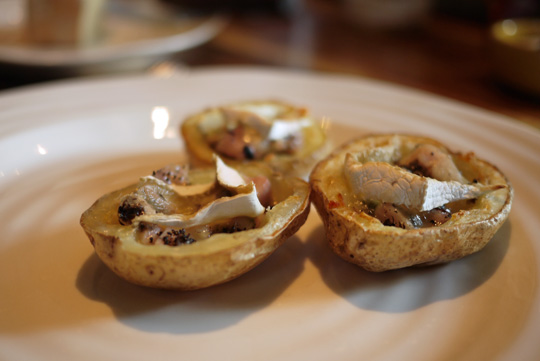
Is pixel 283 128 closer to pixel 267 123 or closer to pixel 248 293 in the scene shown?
pixel 267 123

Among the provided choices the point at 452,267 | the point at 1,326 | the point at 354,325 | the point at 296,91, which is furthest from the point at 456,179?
the point at 1,326

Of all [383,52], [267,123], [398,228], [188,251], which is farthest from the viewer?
[383,52]

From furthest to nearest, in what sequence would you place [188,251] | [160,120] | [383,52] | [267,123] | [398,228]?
[383,52] → [160,120] → [267,123] → [398,228] → [188,251]

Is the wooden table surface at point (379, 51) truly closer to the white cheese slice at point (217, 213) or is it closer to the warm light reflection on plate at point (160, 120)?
the warm light reflection on plate at point (160, 120)

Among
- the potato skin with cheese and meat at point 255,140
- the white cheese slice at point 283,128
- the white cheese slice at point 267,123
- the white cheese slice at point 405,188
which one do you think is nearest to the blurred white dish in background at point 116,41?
the potato skin with cheese and meat at point 255,140

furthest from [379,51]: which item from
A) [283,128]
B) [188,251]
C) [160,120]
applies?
[188,251]

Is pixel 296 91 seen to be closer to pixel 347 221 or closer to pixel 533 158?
pixel 533 158

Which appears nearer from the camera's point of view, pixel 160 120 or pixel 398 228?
pixel 398 228

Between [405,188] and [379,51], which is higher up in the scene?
[405,188]
